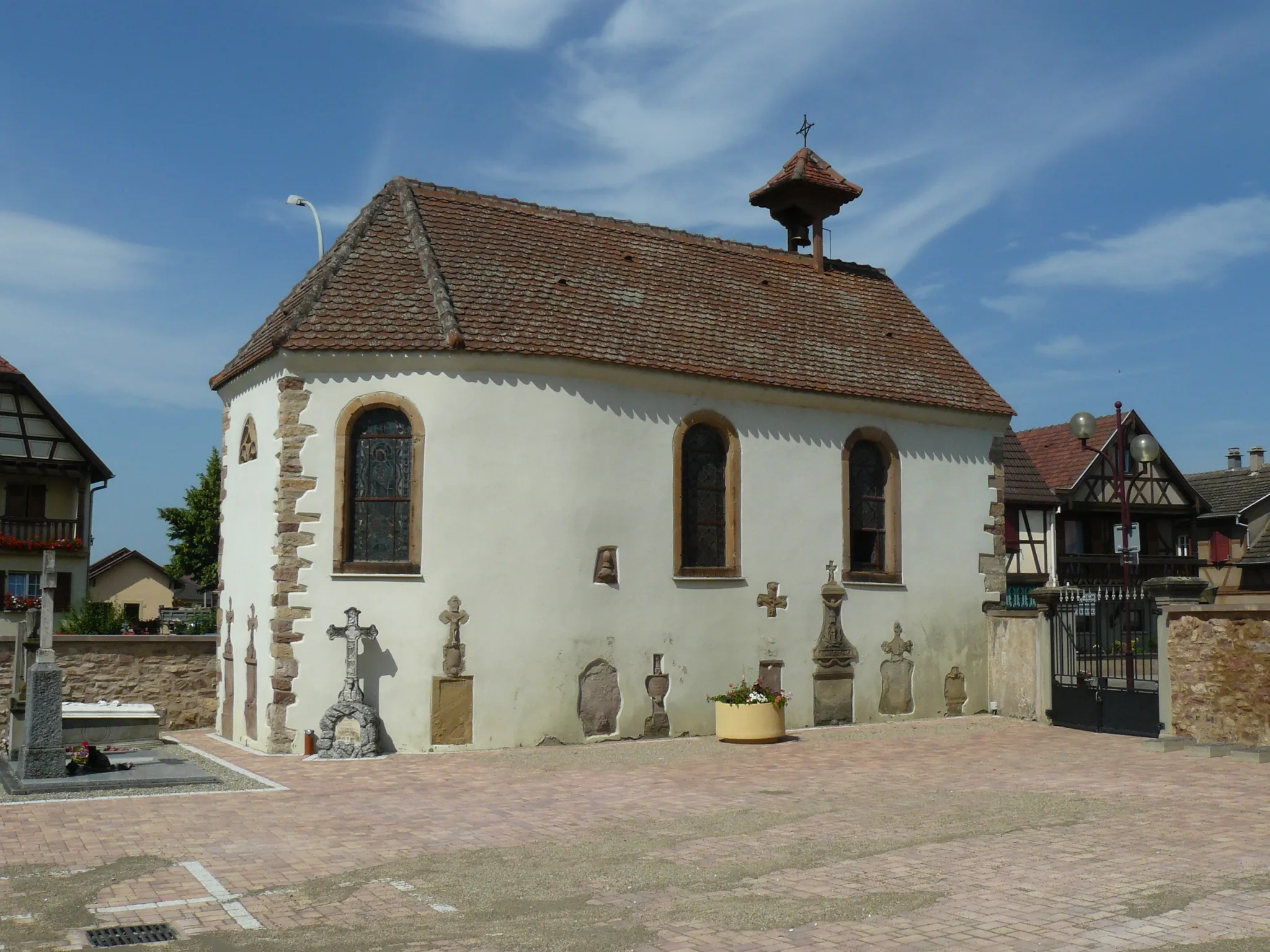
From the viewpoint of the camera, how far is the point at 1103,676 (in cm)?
1658

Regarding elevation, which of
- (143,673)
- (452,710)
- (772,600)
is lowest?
(452,710)

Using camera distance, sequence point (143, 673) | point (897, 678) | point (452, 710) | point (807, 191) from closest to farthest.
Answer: point (452, 710) → point (143, 673) → point (897, 678) → point (807, 191)

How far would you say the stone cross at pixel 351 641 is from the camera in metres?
14.3

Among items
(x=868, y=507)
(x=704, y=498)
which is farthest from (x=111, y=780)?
(x=868, y=507)

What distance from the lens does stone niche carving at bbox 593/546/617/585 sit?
619 inches

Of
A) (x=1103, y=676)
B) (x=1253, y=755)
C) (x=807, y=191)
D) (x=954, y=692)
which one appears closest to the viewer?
(x=1253, y=755)

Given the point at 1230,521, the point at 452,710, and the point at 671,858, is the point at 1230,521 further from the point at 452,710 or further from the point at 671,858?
the point at 671,858

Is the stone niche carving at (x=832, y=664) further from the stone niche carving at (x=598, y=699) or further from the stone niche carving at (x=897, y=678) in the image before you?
the stone niche carving at (x=598, y=699)

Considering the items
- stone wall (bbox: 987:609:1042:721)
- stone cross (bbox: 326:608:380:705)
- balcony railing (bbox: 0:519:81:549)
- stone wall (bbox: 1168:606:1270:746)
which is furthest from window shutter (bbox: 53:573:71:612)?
stone wall (bbox: 1168:606:1270:746)

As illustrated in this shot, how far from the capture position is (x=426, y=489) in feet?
49.2

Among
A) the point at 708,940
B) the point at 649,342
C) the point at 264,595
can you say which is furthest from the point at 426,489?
the point at 708,940

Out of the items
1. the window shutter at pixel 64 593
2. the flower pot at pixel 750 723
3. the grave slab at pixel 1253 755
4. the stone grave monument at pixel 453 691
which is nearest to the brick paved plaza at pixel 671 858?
the grave slab at pixel 1253 755

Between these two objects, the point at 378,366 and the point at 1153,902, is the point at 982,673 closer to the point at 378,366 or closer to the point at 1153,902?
the point at 378,366

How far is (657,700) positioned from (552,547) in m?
2.61
